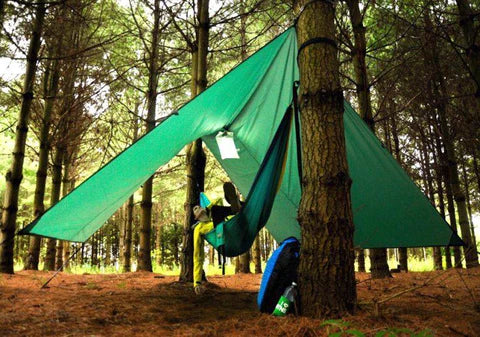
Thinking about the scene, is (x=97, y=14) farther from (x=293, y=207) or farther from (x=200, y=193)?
(x=293, y=207)

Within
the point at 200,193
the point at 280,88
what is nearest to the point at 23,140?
the point at 200,193

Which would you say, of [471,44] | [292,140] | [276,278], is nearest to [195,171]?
[292,140]

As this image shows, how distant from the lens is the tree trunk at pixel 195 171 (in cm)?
386

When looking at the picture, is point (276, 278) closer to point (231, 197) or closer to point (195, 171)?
point (231, 197)

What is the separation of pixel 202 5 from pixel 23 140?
3215 millimetres

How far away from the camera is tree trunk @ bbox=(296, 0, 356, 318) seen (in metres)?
2.05

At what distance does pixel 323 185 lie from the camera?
2.19 metres

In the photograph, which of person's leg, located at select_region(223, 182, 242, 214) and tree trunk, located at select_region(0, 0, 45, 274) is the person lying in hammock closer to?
person's leg, located at select_region(223, 182, 242, 214)

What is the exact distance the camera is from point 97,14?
6.96 metres

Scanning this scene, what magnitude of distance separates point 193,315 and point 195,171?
1.84m

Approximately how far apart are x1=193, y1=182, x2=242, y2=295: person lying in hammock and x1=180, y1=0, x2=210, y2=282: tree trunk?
42cm

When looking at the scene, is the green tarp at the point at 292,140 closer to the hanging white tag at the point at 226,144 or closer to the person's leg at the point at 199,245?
the hanging white tag at the point at 226,144

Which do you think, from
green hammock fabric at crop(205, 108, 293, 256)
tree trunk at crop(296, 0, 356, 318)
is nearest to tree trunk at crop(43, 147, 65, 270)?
→ green hammock fabric at crop(205, 108, 293, 256)

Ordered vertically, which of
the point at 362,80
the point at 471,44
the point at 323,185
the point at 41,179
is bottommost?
the point at 323,185
